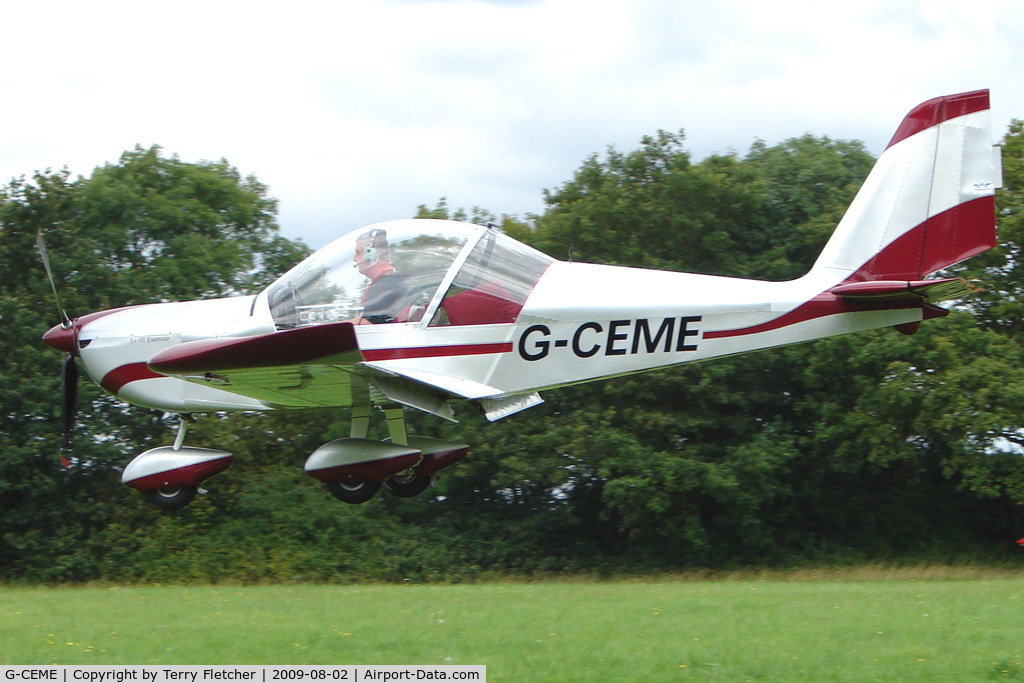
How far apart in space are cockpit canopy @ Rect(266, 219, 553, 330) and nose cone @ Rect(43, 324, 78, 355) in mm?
1986

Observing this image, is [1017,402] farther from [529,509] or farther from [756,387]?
[529,509]

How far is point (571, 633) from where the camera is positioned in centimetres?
1058

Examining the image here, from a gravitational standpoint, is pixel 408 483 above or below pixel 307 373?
below

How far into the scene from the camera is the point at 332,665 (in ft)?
29.8

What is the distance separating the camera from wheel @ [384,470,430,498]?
29.9 feet

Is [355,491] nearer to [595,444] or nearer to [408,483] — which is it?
[408,483]

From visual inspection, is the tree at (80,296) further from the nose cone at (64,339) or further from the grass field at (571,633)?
the nose cone at (64,339)

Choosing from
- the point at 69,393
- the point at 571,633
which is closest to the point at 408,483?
the point at 571,633

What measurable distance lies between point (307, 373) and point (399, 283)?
1.04 meters

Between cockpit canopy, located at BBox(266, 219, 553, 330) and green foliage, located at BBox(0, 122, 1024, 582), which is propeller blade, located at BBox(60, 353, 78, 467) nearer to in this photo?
cockpit canopy, located at BBox(266, 219, 553, 330)

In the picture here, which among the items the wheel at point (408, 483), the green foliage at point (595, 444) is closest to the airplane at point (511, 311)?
the wheel at point (408, 483)

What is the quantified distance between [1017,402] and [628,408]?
295 inches

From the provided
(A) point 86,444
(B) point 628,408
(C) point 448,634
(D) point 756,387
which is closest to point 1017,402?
(D) point 756,387

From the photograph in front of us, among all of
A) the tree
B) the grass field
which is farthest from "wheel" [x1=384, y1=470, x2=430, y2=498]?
the tree
